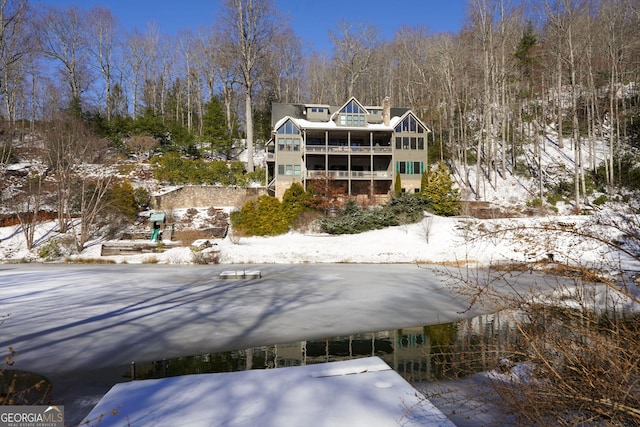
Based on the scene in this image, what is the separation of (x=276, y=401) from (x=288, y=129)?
31.1 meters

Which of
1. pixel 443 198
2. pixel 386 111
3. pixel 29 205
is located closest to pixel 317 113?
pixel 386 111

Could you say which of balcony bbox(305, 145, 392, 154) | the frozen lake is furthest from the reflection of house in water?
balcony bbox(305, 145, 392, 154)

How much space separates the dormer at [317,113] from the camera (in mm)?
35625

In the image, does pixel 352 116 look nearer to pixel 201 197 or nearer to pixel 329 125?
pixel 329 125

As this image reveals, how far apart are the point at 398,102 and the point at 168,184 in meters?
32.6

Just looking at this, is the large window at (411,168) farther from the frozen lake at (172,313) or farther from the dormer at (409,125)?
the frozen lake at (172,313)

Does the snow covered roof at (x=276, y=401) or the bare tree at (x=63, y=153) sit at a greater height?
the bare tree at (x=63, y=153)

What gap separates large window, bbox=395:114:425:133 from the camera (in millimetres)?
33031

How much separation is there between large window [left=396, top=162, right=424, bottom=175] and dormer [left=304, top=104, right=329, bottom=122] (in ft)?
30.4

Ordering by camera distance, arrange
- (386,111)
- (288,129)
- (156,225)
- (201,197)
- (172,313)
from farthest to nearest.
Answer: (386,111)
(288,129)
(201,197)
(156,225)
(172,313)

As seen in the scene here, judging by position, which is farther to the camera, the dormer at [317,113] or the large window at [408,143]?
the dormer at [317,113]

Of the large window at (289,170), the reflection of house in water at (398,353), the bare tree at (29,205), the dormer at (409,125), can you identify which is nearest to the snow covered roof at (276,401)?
the reflection of house in water at (398,353)

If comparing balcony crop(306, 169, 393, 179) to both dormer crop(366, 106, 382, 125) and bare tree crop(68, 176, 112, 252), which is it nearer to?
dormer crop(366, 106, 382, 125)

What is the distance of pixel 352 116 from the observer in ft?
108
